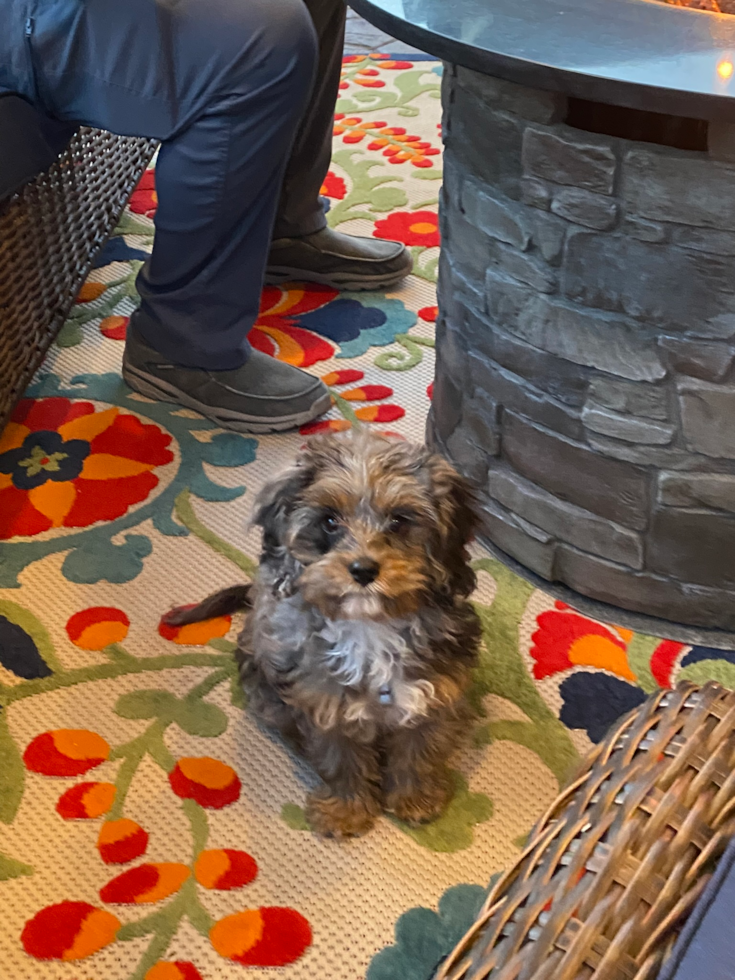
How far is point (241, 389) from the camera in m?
1.88

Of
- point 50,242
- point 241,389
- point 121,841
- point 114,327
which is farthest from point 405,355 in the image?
point 121,841

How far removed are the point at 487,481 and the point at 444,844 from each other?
1.95 feet

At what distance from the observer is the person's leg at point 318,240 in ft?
7.04

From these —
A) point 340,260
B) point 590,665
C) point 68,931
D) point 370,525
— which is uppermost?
point 370,525

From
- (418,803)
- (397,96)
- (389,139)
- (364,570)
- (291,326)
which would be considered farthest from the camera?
(397,96)

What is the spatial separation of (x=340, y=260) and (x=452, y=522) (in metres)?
1.30

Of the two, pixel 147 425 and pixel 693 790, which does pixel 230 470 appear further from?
pixel 693 790

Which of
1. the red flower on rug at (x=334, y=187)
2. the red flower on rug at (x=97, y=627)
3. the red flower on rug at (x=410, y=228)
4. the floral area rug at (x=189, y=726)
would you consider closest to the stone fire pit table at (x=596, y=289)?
the floral area rug at (x=189, y=726)

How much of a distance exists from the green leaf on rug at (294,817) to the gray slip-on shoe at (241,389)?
0.83 meters

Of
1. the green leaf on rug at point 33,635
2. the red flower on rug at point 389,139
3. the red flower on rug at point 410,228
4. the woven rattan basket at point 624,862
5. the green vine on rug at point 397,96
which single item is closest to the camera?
the woven rattan basket at point 624,862

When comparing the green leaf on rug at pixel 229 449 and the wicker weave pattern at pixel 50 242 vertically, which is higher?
the wicker weave pattern at pixel 50 242

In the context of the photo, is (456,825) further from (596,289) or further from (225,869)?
(596,289)

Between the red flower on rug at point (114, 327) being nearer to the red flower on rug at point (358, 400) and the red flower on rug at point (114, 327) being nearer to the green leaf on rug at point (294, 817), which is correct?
the red flower on rug at point (358, 400)

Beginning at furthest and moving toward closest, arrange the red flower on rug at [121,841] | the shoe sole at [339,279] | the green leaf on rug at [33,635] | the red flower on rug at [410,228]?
1. the red flower on rug at [410,228]
2. the shoe sole at [339,279]
3. the green leaf on rug at [33,635]
4. the red flower on rug at [121,841]
